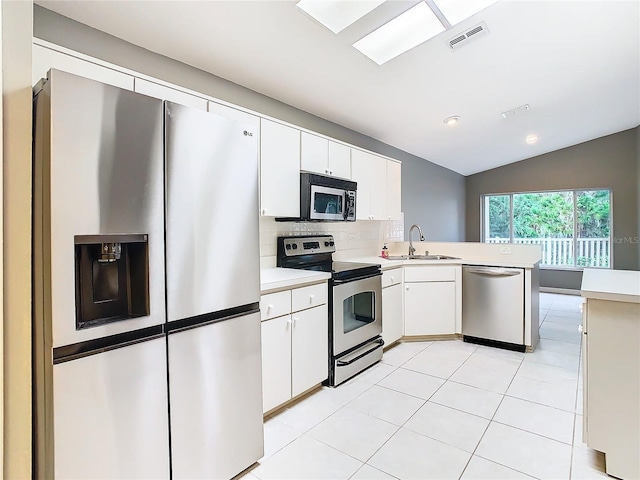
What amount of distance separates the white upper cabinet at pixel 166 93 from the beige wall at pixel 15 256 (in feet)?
2.08

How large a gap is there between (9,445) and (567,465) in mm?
2408

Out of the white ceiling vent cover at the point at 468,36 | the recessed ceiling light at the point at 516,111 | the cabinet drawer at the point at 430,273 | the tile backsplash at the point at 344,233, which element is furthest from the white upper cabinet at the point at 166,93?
the recessed ceiling light at the point at 516,111

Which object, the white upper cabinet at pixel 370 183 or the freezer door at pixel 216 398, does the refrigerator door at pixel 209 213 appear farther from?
the white upper cabinet at pixel 370 183

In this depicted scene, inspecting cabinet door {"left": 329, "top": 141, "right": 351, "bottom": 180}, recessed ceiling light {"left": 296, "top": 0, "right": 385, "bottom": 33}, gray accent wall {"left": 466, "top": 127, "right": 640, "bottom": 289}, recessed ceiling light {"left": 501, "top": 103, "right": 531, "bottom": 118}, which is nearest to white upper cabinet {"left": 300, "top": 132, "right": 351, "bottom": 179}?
cabinet door {"left": 329, "top": 141, "right": 351, "bottom": 180}

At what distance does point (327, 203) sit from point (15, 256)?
85.6 inches

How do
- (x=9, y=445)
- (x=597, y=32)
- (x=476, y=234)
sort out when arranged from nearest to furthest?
1. (x=9, y=445)
2. (x=597, y=32)
3. (x=476, y=234)

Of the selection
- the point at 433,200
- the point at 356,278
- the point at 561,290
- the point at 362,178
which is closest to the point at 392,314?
the point at 356,278

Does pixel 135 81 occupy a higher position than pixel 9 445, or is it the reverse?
pixel 135 81

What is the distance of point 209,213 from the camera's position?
1.50m

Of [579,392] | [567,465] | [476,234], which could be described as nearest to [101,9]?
[567,465]

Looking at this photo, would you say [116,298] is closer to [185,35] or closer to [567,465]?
[185,35]

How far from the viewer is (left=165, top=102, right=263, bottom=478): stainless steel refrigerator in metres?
1.39

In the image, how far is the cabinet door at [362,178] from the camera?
341 centimetres

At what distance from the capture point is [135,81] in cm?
175
